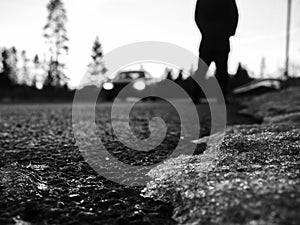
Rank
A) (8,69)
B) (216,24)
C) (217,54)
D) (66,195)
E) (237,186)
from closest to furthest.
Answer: (237,186) < (66,195) < (216,24) < (217,54) < (8,69)

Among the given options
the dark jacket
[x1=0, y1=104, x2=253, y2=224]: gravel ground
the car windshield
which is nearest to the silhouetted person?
the dark jacket

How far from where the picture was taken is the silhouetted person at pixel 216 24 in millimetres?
4125

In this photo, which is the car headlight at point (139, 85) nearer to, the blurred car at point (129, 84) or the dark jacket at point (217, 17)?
the blurred car at point (129, 84)

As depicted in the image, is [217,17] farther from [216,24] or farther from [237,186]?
[237,186]

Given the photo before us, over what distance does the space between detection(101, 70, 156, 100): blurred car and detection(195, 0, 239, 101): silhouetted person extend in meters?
10.2

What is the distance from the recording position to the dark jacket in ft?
13.5

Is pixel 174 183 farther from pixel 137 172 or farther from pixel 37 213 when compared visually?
pixel 37 213

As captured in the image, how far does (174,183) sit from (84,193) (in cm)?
43

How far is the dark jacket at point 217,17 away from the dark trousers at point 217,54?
0.36ft

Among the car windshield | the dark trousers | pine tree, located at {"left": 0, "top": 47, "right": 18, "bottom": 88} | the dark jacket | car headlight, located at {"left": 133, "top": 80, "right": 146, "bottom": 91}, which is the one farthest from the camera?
pine tree, located at {"left": 0, "top": 47, "right": 18, "bottom": 88}

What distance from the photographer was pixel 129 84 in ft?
51.7

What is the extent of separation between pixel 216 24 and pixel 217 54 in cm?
82

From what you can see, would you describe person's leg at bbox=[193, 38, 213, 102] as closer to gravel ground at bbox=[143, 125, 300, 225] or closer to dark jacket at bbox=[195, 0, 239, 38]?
dark jacket at bbox=[195, 0, 239, 38]

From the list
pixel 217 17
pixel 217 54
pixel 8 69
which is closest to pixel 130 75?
pixel 217 54
